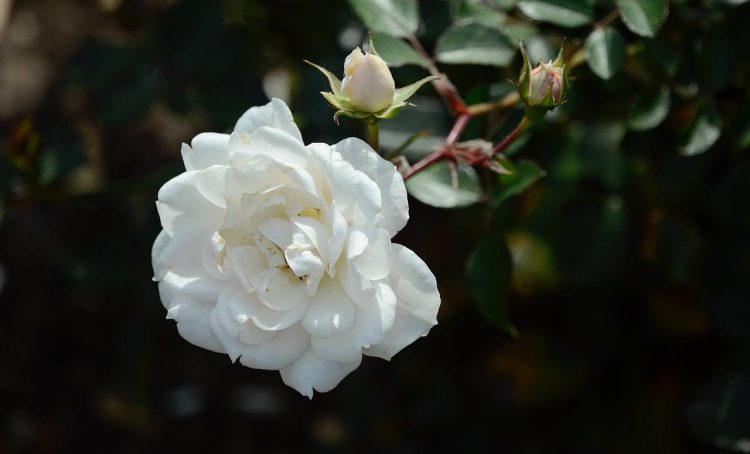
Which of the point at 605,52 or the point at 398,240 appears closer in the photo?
the point at 605,52

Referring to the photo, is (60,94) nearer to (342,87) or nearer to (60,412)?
(60,412)

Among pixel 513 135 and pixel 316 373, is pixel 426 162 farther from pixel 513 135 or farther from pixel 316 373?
pixel 316 373

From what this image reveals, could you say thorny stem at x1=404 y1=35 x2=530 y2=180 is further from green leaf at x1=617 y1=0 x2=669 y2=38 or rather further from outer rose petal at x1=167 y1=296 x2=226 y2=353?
outer rose petal at x1=167 y1=296 x2=226 y2=353

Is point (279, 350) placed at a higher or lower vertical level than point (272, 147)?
lower

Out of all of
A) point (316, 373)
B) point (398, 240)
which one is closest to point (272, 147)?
point (316, 373)

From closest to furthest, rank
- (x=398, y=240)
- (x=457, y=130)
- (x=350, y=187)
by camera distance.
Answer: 1. (x=350, y=187)
2. (x=457, y=130)
3. (x=398, y=240)

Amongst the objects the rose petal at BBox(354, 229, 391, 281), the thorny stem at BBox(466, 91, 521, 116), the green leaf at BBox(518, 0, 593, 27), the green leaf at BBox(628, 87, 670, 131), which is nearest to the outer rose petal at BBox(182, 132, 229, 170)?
the rose petal at BBox(354, 229, 391, 281)

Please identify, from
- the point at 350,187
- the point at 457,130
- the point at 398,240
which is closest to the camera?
the point at 350,187
